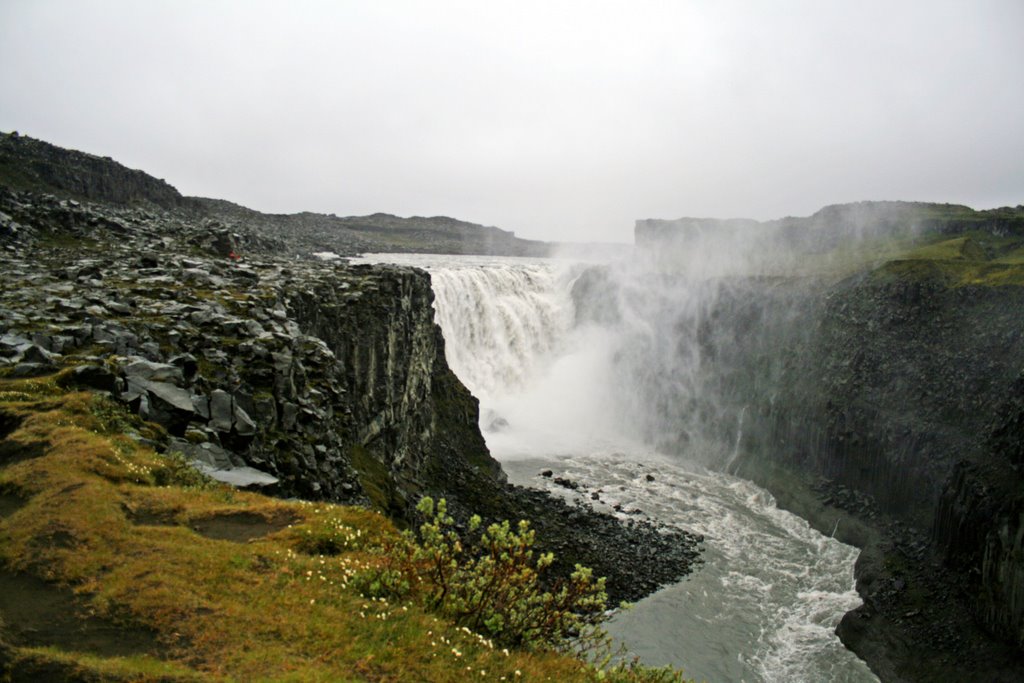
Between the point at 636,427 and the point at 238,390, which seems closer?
the point at 238,390

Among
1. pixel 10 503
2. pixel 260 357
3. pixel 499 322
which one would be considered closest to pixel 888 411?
pixel 499 322

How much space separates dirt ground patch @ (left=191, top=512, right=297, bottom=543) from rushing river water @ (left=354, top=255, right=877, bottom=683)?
892 inches

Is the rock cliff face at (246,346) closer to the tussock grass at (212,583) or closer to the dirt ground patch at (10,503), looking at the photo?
the tussock grass at (212,583)

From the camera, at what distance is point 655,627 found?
32.8 meters

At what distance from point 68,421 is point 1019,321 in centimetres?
5538

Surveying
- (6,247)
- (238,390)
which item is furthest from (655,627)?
(6,247)

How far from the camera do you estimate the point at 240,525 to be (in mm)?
11750

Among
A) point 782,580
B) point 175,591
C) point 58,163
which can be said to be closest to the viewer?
point 175,591

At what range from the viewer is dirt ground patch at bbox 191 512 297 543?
11281 millimetres

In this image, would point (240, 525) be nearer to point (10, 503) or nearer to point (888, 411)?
point (10, 503)

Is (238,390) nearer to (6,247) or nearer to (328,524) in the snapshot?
(328,524)

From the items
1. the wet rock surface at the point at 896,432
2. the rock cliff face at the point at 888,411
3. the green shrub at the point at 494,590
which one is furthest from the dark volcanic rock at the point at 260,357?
Answer: the rock cliff face at the point at 888,411

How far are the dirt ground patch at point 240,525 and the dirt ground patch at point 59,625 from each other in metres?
2.61

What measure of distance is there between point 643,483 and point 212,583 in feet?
158
